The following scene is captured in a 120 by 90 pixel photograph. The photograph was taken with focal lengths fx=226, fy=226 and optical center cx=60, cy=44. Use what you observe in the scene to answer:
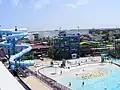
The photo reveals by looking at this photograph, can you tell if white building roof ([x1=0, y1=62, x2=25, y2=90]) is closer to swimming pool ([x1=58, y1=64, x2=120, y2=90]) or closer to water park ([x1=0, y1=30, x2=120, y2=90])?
water park ([x1=0, y1=30, x2=120, y2=90])

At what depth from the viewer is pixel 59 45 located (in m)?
38.7

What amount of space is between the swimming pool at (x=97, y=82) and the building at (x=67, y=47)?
13050mm

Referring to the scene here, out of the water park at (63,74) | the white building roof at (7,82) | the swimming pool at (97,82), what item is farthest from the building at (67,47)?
the white building roof at (7,82)

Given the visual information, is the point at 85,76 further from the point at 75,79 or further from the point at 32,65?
the point at 32,65

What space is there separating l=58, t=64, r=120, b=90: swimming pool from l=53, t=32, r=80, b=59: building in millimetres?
13050

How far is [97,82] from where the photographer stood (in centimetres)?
2158

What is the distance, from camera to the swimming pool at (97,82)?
19.7m

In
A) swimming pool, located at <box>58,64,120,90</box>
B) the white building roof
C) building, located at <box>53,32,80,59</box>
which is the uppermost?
the white building roof

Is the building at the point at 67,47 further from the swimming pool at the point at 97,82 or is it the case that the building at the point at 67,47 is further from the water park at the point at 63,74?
the swimming pool at the point at 97,82

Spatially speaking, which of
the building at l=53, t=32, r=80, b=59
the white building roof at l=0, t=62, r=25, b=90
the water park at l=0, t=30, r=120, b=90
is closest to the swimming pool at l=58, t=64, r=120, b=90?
the water park at l=0, t=30, r=120, b=90

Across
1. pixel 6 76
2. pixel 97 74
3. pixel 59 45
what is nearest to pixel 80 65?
pixel 97 74

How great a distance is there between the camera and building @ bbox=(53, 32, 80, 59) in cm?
3800

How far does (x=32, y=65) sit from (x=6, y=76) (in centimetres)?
2760

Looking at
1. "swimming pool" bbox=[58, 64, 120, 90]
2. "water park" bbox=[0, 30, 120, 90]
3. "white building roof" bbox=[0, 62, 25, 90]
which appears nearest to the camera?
"white building roof" bbox=[0, 62, 25, 90]
